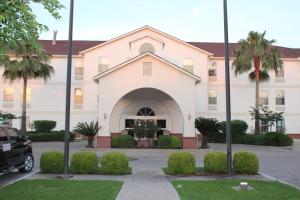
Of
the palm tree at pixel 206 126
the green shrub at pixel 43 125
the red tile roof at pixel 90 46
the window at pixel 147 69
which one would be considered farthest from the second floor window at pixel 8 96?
the palm tree at pixel 206 126

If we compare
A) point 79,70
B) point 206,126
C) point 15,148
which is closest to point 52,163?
point 15,148

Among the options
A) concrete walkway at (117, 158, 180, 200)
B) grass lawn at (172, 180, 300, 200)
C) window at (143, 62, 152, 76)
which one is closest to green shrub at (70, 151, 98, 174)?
concrete walkway at (117, 158, 180, 200)

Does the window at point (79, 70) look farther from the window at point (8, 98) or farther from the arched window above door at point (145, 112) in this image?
the arched window above door at point (145, 112)

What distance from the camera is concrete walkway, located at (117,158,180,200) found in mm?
10880

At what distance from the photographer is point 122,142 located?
3109cm

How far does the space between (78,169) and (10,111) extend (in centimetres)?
3213

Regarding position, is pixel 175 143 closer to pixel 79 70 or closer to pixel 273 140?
pixel 273 140

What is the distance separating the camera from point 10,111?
45.6 meters

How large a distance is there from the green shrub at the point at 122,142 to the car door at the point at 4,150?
16716mm

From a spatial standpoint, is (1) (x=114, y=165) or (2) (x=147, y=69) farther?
(2) (x=147, y=69)

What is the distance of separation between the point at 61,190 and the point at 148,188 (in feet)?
7.71

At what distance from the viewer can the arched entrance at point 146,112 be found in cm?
3428

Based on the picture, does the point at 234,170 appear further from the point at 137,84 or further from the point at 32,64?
the point at 32,64

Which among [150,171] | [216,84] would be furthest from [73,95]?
[150,171]
